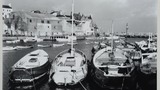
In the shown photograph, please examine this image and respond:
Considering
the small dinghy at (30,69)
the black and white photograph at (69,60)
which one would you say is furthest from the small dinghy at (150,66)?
the small dinghy at (30,69)

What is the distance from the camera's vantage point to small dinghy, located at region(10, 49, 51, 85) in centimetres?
403

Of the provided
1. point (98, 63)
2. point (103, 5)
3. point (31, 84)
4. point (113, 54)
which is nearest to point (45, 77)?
point (31, 84)

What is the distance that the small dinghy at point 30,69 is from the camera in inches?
159

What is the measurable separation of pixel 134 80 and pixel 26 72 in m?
2.00

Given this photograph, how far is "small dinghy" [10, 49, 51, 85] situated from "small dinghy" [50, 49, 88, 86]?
0.25 metres

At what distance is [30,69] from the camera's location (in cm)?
416

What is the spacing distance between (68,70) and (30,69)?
0.70 meters

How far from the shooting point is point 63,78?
399cm

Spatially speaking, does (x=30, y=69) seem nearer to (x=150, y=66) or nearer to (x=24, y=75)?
(x=24, y=75)

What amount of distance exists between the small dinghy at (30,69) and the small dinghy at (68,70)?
251 millimetres

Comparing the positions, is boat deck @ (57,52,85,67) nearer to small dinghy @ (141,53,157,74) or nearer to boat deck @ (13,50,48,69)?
boat deck @ (13,50,48,69)

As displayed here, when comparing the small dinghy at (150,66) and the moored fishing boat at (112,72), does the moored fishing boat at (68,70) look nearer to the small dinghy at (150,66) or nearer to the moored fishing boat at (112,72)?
the moored fishing boat at (112,72)

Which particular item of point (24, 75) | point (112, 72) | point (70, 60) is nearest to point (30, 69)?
point (24, 75)

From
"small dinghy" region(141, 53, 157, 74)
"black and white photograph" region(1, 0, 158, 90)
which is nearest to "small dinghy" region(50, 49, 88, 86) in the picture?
"black and white photograph" region(1, 0, 158, 90)
